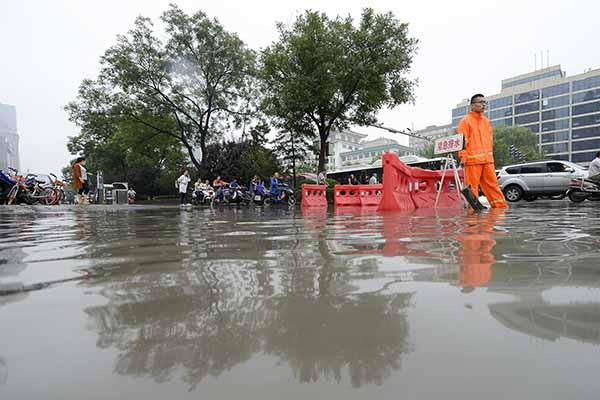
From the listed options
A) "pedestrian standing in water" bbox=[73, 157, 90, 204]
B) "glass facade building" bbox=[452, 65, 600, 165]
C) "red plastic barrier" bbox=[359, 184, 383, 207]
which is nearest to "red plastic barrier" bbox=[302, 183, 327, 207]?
"red plastic barrier" bbox=[359, 184, 383, 207]

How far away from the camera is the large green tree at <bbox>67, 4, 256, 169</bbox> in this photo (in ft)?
65.0

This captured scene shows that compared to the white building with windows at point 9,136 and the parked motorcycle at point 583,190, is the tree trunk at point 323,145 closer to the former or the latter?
the parked motorcycle at point 583,190

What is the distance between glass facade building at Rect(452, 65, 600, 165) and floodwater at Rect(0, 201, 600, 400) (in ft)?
235

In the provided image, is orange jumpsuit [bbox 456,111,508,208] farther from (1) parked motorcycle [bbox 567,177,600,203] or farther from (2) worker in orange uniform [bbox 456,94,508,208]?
(1) parked motorcycle [bbox 567,177,600,203]

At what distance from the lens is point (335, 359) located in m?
0.70

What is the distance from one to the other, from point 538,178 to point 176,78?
18780 millimetres

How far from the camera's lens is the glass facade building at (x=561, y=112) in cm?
7006

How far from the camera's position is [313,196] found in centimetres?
1338

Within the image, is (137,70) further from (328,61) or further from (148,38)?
(328,61)

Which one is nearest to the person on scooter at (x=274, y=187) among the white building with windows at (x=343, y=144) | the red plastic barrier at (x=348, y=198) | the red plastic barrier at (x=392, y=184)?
the red plastic barrier at (x=348, y=198)

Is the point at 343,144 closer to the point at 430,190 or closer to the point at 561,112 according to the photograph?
the point at 561,112

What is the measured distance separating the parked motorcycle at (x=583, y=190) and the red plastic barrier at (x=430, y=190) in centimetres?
391

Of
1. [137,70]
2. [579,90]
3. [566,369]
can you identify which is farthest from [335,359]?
[579,90]

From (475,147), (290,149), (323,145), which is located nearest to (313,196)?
(323,145)
